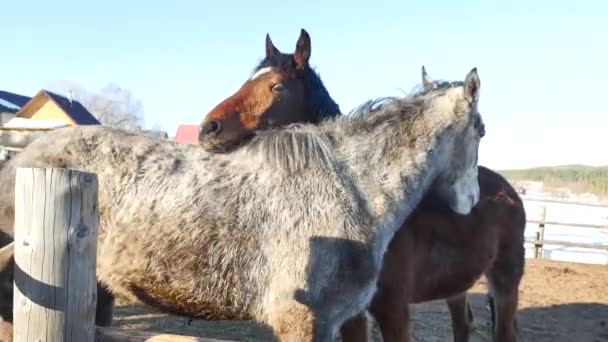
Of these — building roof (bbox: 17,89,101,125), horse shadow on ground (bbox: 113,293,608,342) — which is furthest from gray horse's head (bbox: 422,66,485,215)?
building roof (bbox: 17,89,101,125)

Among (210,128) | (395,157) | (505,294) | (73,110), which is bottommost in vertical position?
(505,294)

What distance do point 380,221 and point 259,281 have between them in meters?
0.70

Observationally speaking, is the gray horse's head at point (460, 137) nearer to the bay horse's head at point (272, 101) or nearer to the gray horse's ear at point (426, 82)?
the gray horse's ear at point (426, 82)

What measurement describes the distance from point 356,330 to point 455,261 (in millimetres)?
1043

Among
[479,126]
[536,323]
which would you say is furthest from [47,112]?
[479,126]

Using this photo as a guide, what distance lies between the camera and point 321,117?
13.4ft

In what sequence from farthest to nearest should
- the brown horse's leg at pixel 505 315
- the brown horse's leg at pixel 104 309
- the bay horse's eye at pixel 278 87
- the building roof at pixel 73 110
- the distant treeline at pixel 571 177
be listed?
1. the distant treeline at pixel 571 177
2. the building roof at pixel 73 110
3. the brown horse's leg at pixel 505 315
4. the bay horse's eye at pixel 278 87
5. the brown horse's leg at pixel 104 309

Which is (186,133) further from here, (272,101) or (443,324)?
(272,101)

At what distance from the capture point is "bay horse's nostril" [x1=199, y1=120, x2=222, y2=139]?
11.1 ft

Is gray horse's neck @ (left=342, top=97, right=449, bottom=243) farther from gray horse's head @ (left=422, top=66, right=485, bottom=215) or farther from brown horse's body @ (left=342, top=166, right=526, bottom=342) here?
brown horse's body @ (left=342, top=166, right=526, bottom=342)

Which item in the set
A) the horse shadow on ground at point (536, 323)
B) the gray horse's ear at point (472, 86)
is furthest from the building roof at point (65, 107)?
the gray horse's ear at point (472, 86)

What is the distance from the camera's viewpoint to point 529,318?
24.3ft

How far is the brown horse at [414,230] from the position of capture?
12.1 ft

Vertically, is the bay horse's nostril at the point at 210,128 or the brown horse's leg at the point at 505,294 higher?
the bay horse's nostril at the point at 210,128
